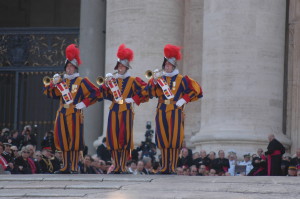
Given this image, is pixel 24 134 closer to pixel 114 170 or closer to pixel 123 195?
pixel 114 170

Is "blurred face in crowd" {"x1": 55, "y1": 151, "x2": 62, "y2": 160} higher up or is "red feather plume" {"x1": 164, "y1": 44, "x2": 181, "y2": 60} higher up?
"red feather plume" {"x1": 164, "y1": 44, "x2": 181, "y2": 60}

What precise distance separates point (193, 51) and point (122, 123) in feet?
29.8

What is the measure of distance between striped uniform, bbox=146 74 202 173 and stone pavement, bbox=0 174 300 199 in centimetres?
79

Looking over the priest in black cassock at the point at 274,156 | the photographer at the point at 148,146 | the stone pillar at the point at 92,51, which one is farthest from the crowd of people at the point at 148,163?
the stone pillar at the point at 92,51

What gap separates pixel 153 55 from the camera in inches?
1125

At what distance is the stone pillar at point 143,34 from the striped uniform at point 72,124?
283 inches

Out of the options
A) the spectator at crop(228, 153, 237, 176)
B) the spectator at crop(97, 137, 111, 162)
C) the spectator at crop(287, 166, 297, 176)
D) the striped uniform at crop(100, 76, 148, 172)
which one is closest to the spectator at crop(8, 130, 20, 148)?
the spectator at crop(97, 137, 111, 162)

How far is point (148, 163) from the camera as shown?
78.7ft

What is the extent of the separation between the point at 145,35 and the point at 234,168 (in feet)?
16.2

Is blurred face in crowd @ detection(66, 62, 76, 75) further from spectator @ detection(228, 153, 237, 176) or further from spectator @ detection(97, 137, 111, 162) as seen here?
spectator @ detection(97, 137, 111, 162)

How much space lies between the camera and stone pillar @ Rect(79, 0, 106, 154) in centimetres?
3141

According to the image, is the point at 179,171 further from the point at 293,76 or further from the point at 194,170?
the point at 293,76

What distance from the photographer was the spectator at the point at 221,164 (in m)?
24.8

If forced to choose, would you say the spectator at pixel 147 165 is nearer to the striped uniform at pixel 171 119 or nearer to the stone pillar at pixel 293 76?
the striped uniform at pixel 171 119
